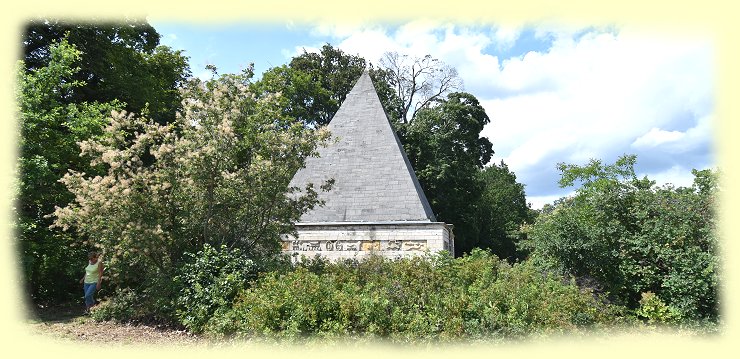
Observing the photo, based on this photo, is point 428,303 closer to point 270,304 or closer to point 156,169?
point 270,304

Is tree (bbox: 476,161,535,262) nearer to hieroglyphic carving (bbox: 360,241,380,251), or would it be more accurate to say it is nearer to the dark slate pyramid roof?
the dark slate pyramid roof

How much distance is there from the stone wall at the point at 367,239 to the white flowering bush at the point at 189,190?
9.47 feet

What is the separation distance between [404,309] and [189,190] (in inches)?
190

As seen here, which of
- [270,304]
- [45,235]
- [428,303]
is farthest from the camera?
[45,235]

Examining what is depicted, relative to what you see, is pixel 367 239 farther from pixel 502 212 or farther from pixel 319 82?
pixel 502 212

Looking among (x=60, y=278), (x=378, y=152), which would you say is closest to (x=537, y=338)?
(x=378, y=152)

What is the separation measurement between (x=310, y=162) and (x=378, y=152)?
217cm

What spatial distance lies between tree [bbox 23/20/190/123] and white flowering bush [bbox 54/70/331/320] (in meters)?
4.73

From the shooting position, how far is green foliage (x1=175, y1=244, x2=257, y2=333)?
8243mm

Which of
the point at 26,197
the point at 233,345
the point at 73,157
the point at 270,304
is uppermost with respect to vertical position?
the point at 73,157

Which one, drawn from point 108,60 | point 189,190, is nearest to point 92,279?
point 189,190

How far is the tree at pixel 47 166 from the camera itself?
9.88 m

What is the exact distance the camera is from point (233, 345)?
7.15 metres

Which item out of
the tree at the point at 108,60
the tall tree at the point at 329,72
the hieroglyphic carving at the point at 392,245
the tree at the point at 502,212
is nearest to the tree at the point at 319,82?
the tall tree at the point at 329,72
